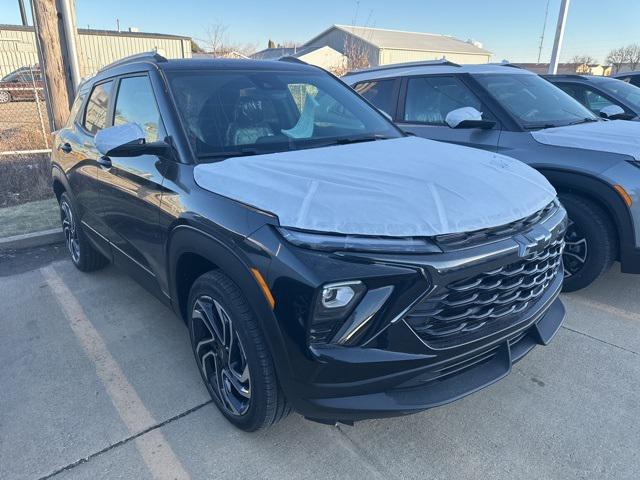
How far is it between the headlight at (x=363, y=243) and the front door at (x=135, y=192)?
45.9 inches

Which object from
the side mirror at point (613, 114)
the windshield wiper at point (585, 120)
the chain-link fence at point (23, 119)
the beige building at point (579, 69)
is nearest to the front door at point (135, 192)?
the windshield wiper at point (585, 120)

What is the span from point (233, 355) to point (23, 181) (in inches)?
251

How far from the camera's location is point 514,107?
4371mm

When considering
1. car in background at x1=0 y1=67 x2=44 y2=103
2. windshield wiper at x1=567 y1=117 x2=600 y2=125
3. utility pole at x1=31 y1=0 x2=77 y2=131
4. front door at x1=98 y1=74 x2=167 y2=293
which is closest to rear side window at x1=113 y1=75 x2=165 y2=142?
front door at x1=98 y1=74 x2=167 y2=293

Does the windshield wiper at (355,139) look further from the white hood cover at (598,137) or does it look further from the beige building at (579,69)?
the beige building at (579,69)

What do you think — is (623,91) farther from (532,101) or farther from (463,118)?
(463,118)

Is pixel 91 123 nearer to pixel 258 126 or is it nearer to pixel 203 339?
pixel 258 126

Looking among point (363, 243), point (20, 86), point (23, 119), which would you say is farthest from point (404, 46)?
point (363, 243)

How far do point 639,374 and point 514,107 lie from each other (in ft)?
8.33

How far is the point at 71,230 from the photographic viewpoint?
4.54 m

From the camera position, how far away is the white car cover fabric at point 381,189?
191 centimetres

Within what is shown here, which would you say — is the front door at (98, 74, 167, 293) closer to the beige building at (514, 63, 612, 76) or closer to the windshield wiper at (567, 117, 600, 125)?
the windshield wiper at (567, 117, 600, 125)

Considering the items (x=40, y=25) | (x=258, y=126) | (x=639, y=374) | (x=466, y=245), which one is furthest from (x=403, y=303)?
(x=40, y=25)

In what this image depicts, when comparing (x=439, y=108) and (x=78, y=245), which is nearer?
(x=78, y=245)
